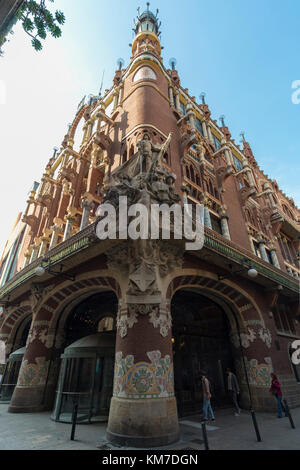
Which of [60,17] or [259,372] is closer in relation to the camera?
[60,17]

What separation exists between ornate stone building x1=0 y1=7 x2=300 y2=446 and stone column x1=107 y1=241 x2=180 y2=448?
0.03 m

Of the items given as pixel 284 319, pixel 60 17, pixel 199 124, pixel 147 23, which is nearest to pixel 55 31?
pixel 60 17

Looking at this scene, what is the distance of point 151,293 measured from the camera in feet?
26.5

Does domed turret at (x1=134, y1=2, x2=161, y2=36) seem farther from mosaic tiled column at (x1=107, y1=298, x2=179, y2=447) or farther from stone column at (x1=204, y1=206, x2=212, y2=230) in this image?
mosaic tiled column at (x1=107, y1=298, x2=179, y2=447)

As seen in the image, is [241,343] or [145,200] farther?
[241,343]

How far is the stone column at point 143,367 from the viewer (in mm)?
6430

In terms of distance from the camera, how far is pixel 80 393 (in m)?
8.98

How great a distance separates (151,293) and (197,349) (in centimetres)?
551

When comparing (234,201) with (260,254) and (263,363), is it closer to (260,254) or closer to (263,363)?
(260,254)

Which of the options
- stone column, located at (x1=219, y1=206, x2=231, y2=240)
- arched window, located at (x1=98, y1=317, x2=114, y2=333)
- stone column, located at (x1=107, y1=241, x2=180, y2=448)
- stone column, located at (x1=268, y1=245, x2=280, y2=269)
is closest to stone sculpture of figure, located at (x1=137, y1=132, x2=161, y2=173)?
stone column, located at (x1=107, y1=241, x2=180, y2=448)

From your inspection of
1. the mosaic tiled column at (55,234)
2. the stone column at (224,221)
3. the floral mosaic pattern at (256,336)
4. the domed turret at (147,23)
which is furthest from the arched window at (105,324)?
the domed turret at (147,23)

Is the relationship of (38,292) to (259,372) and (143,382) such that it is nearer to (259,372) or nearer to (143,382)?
(143,382)

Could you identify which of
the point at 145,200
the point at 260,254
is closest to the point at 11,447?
the point at 145,200
